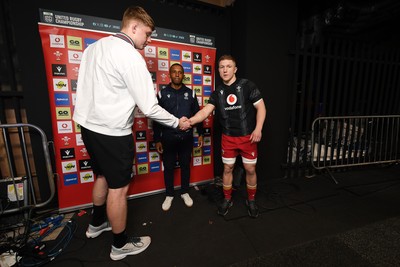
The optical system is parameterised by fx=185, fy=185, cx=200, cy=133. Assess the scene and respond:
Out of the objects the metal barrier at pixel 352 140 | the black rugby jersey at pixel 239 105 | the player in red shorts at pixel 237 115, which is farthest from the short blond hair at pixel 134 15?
the metal barrier at pixel 352 140

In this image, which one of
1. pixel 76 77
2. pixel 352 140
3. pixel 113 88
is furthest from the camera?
pixel 352 140

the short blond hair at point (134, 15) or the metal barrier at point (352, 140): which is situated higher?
the short blond hair at point (134, 15)

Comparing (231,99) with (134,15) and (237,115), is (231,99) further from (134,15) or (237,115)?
(134,15)

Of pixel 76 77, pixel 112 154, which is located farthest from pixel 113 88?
pixel 76 77

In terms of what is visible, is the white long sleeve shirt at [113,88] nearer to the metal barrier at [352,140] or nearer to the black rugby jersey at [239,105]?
the black rugby jersey at [239,105]

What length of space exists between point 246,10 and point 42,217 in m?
3.46

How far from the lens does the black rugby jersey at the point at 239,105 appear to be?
6.15 ft

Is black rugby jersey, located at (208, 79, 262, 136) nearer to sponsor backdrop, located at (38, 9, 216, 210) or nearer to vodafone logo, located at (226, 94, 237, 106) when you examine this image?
vodafone logo, located at (226, 94, 237, 106)

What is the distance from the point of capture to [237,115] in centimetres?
191

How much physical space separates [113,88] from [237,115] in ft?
3.87

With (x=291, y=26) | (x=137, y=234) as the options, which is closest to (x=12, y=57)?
(x=137, y=234)

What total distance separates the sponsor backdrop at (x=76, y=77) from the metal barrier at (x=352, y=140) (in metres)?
1.97

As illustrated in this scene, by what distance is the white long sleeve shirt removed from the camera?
1207mm

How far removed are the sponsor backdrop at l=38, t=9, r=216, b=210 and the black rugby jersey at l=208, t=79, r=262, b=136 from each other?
0.76 metres
